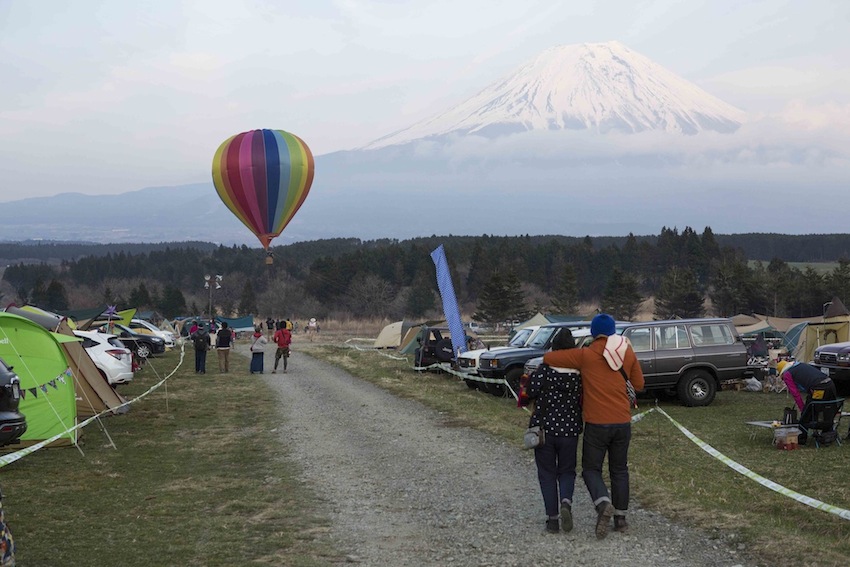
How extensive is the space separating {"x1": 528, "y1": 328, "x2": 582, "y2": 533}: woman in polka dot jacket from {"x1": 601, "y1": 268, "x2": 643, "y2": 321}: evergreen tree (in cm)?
8572

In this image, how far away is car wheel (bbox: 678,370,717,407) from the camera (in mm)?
19219

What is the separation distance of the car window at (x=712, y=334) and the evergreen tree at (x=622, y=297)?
7322 cm

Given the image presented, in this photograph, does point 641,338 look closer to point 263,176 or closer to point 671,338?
point 671,338

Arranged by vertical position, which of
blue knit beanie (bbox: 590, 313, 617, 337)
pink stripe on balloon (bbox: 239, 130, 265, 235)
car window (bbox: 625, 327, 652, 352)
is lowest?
car window (bbox: 625, 327, 652, 352)

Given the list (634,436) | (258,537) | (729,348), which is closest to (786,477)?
(634,436)

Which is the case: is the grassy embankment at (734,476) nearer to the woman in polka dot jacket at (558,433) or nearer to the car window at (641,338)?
the woman in polka dot jacket at (558,433)

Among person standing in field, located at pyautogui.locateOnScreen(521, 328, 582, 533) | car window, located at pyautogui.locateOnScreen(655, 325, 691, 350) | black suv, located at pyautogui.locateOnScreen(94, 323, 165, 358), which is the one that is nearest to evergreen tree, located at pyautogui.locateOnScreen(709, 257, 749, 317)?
black suv, located at pyautogui.locateOnScreen(94, 323, 165, 358)

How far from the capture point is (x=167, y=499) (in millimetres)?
9945

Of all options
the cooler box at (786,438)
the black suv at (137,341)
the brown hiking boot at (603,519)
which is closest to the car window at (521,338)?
the cooler box at (786,438)

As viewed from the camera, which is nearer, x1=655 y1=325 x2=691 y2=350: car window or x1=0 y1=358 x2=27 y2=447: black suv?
x1=0 y1=358 x2=27 y2=447: black suv

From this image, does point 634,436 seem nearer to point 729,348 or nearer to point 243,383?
point 729,348

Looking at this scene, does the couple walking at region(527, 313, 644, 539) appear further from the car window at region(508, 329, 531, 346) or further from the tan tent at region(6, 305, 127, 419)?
the car window at region(508, 329, 531, 346)

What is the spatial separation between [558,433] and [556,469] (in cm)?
37

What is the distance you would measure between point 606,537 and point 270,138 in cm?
3401
